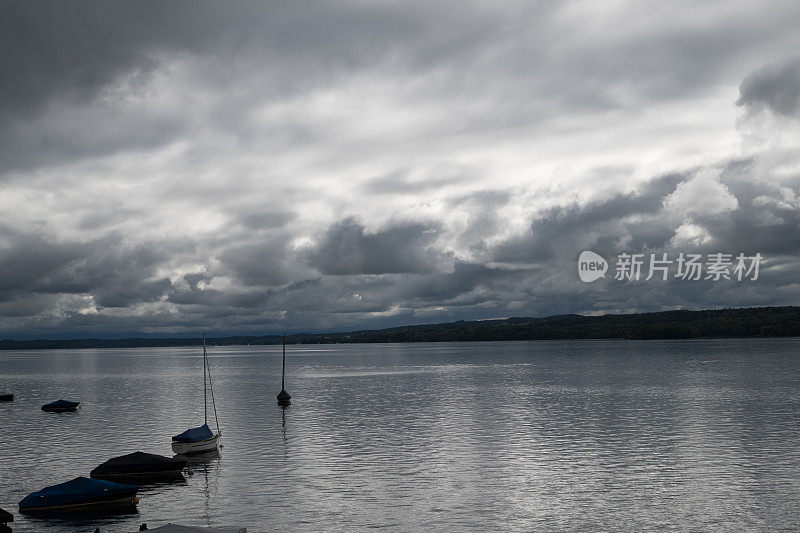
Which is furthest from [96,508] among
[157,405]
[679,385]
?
[679,385]

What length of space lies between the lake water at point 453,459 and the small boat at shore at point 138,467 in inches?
96.9

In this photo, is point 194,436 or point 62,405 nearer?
point 194,436

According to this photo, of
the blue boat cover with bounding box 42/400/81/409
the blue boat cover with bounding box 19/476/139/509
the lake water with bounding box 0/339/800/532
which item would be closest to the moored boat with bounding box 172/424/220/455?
the lake water with bounding box 0/339/800/532

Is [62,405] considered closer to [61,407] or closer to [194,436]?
[61,407]

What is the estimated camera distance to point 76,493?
155ft

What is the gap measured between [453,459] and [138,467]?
93.3 ft

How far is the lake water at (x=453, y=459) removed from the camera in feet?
148

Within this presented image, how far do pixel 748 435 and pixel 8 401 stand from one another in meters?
137

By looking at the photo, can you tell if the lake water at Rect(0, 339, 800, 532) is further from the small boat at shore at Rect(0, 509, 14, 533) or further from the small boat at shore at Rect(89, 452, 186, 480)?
the small boat at shore at Rect(89, 452, 186, 480)

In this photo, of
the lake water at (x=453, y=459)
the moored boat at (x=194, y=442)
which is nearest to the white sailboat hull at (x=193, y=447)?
the moored boat at (x=194, y=442)

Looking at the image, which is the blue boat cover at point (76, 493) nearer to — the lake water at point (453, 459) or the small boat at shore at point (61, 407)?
the lake water at point (453, 459)

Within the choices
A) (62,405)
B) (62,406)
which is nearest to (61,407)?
(62,406)

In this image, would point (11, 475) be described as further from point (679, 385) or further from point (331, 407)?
point (679, 385)

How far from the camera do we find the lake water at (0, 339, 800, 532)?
148ft
